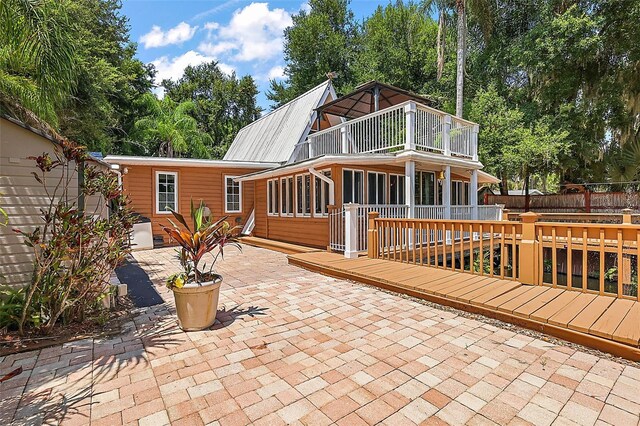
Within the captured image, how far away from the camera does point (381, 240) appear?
6.89 meters

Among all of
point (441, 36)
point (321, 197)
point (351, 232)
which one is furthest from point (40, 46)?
point (441, 36)

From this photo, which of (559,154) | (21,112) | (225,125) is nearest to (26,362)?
(21,112)

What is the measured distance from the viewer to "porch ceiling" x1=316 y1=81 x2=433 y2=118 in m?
9.31

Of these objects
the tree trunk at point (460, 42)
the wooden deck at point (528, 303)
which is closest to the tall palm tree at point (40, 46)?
the wooden deck at point (528, 303)

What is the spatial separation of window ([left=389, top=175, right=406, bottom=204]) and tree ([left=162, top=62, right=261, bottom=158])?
21705mm

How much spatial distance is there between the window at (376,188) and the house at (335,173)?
28mm

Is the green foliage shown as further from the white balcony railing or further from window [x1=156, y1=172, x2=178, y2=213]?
window [x1=156, y1=172, x2=178, y2=213]

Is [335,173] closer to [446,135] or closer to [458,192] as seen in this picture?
[446,135]

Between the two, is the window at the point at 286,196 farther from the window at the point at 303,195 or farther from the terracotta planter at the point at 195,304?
the terracotta planter at the point at 195,304

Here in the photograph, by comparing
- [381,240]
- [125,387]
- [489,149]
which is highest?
[489,149]

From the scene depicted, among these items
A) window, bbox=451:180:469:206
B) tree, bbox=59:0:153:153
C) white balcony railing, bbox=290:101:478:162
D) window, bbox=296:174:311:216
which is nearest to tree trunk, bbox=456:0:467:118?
window, bbox=451:180:469:206

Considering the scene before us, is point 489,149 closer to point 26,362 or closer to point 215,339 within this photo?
point 215,339

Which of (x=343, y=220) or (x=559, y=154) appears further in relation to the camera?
(x=559, y=154)

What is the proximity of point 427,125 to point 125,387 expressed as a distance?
816 cm
